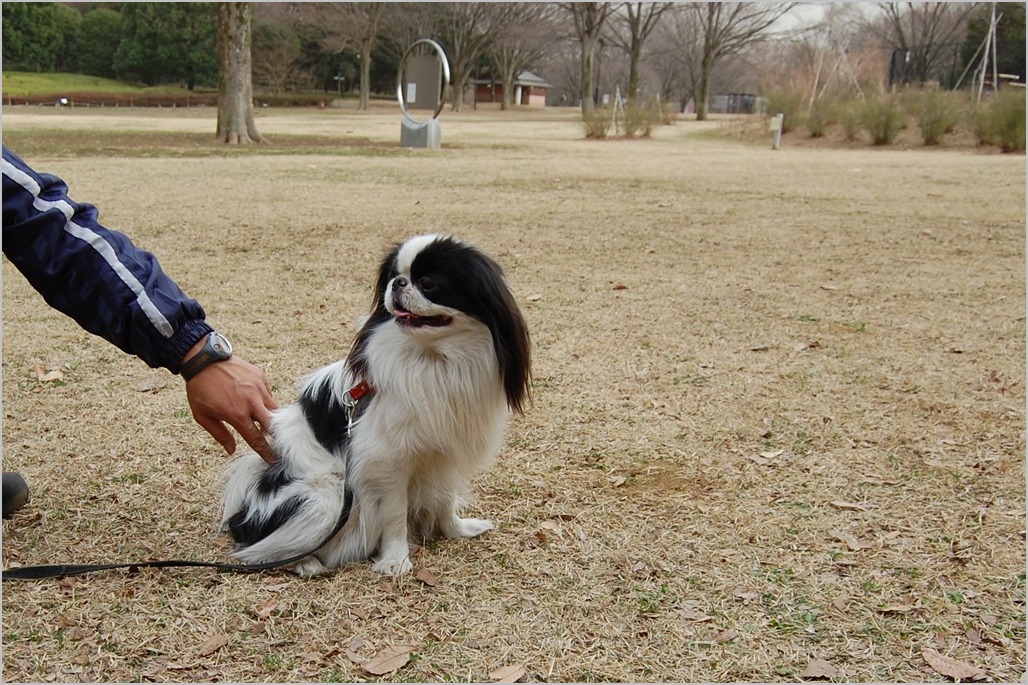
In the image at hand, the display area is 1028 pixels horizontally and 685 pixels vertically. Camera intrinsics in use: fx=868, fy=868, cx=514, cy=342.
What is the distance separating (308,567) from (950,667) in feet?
5.48

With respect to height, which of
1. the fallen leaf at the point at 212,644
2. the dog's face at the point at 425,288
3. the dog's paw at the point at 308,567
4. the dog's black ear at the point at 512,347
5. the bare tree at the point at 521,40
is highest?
the bare tree at the point at 521,40

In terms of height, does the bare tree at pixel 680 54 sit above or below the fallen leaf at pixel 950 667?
above

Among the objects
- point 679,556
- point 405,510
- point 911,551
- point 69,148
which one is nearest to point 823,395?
point 911,551

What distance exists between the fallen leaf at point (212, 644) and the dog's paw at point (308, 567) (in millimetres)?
332

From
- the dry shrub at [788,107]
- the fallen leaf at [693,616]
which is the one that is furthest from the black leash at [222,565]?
the dry shrub at [788,107]

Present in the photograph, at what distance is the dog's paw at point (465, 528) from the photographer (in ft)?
8.82

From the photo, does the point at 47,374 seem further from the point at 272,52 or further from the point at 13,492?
the point at 272,52

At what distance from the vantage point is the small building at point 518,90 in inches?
2200

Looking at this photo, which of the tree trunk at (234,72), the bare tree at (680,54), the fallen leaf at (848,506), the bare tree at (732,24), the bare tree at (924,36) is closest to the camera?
the fallen leaf at (848,506)

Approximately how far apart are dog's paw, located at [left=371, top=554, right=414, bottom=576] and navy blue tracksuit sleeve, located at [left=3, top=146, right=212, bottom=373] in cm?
84

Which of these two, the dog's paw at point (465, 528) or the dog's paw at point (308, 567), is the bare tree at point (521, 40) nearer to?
the dog's paw at point (465, 528)

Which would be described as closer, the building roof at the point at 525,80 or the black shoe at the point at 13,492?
the black shoe at the point at 13,492

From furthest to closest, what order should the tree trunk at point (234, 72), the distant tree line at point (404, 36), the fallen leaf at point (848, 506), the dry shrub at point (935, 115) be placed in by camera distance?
the distant tree line at point (404, 36) < the dry shrub at point (935, 115) < the tree trunk at point (234, 72) < the fallen leaf at point (848, 506)

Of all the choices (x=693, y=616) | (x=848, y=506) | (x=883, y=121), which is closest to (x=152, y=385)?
(x=693, y=616)
